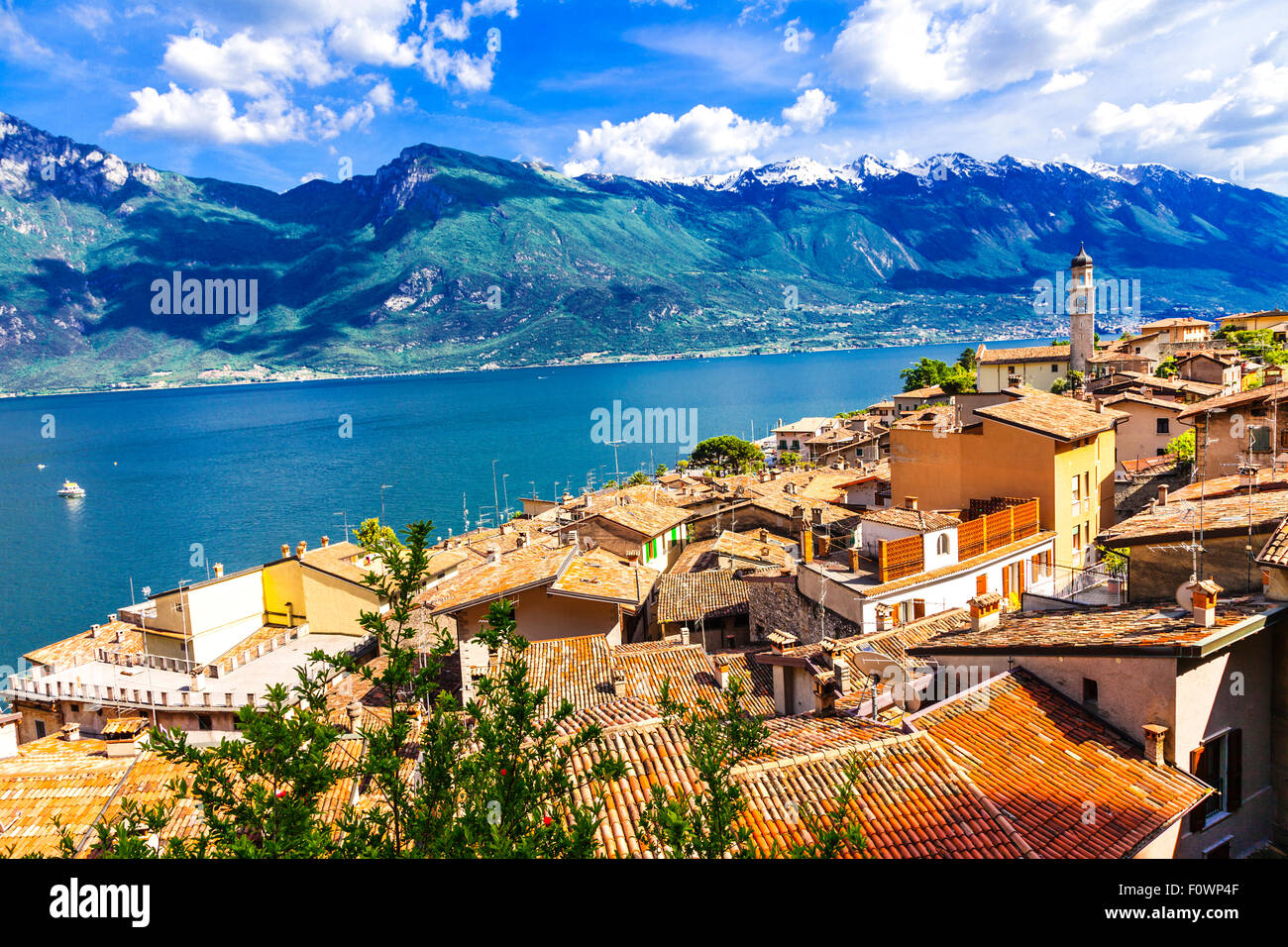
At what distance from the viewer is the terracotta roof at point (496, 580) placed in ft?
72.4

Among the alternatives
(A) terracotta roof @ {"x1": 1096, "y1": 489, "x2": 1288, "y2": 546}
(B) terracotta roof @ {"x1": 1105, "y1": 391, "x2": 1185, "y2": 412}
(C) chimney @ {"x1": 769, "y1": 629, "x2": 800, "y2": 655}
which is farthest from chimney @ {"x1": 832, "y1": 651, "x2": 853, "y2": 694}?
(B) terracotta roof @ {"x1": 1105, "y1": 391, "x2": 1185, "y2": 412}

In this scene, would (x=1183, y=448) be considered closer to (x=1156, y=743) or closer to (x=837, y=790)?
(x=1156, y=743)

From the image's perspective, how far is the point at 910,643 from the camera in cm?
1516

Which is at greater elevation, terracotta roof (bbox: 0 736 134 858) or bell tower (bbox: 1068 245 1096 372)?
bell tower (bbox: 1068 245 1096 372)

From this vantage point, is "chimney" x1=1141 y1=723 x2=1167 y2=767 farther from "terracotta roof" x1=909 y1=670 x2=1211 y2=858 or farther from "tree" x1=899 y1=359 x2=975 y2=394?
"tree" x1=899 y1=359 x2=975 y2=394

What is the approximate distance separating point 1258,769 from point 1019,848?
156 inches

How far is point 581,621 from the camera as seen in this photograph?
22766mm

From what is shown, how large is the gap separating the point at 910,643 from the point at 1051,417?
10593mm

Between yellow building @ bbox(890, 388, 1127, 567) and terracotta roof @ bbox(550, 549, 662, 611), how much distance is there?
8.25 metres

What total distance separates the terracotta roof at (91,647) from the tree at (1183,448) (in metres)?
35.7

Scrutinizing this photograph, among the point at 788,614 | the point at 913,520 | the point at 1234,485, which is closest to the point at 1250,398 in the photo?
the point at 1234,485

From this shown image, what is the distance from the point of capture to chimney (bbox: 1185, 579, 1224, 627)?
8.55 m
